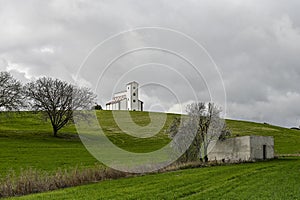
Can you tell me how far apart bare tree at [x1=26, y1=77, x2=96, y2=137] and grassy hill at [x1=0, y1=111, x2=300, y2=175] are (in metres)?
2.04

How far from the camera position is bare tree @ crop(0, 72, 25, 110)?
6794 cm

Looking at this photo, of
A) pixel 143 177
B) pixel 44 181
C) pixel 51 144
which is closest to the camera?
pixel 44 181

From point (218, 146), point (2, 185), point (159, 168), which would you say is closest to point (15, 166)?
point (159, 168)

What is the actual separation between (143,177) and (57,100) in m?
46.6

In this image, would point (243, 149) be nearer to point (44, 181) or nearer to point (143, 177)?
point (143, 177)

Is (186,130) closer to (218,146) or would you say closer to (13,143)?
(218,146)

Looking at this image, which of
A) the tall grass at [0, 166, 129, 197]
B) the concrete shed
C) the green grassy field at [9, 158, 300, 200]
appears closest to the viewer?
the green grassy field at [9, 158, 300, 200]

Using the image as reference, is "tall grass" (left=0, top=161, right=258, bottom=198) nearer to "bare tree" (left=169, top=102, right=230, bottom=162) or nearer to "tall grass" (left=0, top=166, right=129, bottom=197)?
"tall grass" (left=0, top=166, right=129, bottom=197)

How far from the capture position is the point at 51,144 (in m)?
61.8

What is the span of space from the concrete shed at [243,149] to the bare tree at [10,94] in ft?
115

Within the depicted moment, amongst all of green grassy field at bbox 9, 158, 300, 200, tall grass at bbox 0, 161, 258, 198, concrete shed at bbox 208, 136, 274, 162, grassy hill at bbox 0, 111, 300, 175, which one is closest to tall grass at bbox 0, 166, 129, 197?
tall grass at bbox 0, 161, 258, 198

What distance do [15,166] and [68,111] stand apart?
30152mm

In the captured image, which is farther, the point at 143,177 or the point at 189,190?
the point at 143,177

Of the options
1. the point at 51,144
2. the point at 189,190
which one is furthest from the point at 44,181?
the point at 51,144
